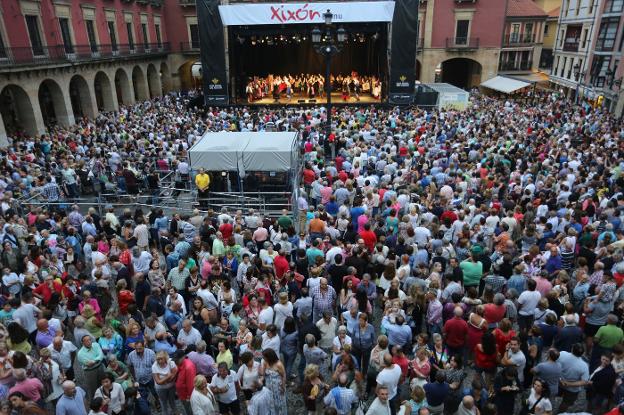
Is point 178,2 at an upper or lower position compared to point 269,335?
upper

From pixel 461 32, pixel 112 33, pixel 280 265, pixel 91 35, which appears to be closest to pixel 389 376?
pixel 280 265

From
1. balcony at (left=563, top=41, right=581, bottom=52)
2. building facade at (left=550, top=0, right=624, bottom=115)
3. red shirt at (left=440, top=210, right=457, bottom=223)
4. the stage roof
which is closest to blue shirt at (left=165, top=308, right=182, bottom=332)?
red shirt at (left=440, top=210, right=457, bottom=223)

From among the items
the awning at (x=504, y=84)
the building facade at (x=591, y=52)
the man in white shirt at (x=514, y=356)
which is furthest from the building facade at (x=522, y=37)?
the man in white shirt at (x=514, y=356)

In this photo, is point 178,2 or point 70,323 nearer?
point 70,323

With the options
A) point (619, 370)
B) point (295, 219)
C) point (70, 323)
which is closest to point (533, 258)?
point (619, 370)

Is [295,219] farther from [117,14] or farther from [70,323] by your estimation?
[117,14]

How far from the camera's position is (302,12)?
24797 millimetres

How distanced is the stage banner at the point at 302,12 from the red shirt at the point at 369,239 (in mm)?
Answer: 19629

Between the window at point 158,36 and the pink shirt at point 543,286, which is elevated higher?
the window at point 158,36

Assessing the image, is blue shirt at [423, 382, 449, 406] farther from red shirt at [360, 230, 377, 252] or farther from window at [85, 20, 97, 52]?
window at [85, 20, 97, 52]

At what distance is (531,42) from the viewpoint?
1422 inches

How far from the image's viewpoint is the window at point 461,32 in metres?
33.4

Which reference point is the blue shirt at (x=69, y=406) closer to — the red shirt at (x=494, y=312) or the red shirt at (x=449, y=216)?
the red shirt at (x=494, y=312)

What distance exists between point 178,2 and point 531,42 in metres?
28.5
